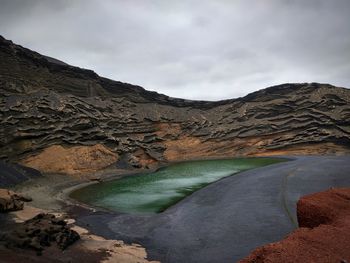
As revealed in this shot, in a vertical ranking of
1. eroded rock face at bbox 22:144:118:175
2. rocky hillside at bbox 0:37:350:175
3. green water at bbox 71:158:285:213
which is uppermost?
rocky hillside at bbox 0:37:350:175

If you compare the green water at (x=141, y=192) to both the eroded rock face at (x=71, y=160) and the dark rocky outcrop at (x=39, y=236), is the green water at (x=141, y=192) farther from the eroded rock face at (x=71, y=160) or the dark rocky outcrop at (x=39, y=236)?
the dark rocky outcrop at (x=39, y=236)

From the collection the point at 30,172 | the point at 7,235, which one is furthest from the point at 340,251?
the point at 30,172

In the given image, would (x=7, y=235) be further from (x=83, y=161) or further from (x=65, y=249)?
(x=83, y=161)

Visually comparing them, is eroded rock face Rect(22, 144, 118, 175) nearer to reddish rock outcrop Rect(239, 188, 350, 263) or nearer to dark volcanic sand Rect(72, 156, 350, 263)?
dark volcanic sand Rect(72, 156, 350, 263)

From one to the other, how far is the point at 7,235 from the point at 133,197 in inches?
498

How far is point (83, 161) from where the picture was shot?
119 feet

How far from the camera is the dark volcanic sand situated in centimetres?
1277

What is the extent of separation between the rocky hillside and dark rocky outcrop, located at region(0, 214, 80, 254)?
22861mm

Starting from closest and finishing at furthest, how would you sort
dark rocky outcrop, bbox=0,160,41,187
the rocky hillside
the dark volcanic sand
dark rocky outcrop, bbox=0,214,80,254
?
dark rocky outcrop, bbox=0,214,80,254
the dark volcanic sand
dark rocky outcrop, bbox=0,160,41,187
the rocky hillside

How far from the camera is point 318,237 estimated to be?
5.97 metres

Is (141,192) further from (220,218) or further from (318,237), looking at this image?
(318,237)

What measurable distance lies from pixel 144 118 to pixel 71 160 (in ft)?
56.2

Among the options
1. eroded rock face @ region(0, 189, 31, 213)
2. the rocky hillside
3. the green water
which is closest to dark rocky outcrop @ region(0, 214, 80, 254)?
eroded rock face @ region(0, 189, 31, 213)

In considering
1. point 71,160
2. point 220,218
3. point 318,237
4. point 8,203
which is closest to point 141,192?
point 8,203
